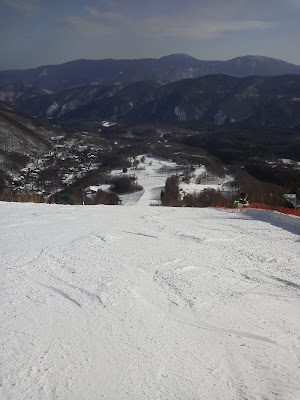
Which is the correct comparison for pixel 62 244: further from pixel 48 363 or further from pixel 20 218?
pixel 48 363

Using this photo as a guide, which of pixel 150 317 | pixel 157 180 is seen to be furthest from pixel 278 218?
pixel 157 180

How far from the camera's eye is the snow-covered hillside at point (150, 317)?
2930 mm

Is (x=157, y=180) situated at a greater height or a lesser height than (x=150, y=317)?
lesser

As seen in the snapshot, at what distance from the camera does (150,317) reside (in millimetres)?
3967

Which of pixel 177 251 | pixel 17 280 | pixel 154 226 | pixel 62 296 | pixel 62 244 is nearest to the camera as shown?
pixel 62 296

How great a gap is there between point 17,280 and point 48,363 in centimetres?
218

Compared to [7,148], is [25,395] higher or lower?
lower

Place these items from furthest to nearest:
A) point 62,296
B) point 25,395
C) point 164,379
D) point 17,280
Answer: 1. point 17,280
2. point 62,296
3. point 164,379
4. point 25,395

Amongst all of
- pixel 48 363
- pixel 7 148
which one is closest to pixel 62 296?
pixel 48 363

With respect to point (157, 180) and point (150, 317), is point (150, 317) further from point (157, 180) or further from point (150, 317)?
point (157, 180)

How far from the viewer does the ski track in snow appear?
2928 mm

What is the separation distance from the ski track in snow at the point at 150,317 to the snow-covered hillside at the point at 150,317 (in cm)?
1

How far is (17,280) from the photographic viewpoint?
197 inches

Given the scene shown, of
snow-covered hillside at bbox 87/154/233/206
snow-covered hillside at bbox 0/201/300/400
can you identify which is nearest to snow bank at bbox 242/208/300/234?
snow-covered hillside at bbox 0/201/300/400
